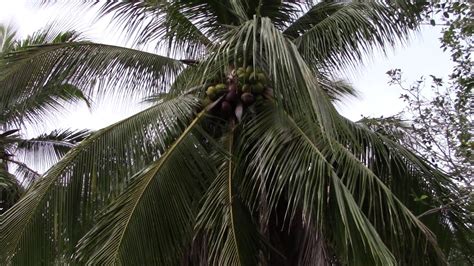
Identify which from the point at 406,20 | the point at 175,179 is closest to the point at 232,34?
the point at 175,179

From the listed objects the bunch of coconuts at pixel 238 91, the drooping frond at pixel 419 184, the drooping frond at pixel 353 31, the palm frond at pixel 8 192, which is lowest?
the palm frond at pixel 8 192

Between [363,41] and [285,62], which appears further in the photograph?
[363,41]

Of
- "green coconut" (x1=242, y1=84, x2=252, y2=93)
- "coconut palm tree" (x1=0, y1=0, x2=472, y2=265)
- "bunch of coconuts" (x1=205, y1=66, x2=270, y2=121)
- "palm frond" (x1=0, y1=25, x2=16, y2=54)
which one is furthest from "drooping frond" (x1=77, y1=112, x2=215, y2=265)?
"palm frond" (x1=0, y1=25, x2=16, y2=54)

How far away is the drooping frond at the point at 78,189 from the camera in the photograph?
6.00 m

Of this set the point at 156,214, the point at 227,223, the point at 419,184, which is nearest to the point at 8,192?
the point at 156,214

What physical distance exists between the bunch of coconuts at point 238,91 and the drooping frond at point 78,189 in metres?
0.57

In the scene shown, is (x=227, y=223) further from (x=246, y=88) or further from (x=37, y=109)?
(x=37, y=109)

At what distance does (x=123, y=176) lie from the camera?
6.13 metres

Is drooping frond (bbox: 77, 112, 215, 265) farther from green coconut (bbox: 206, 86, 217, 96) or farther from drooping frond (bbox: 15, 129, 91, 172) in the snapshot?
drooping frond (bbox: 15, 129, 91, 172)

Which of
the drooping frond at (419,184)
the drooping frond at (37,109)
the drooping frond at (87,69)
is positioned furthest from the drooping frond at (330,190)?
the drooping frond at (37,109)

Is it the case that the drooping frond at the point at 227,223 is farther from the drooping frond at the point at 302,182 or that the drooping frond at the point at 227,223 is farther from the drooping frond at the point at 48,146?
the drooping frond at the point at 48,146

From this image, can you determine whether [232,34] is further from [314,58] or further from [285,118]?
[314,58]

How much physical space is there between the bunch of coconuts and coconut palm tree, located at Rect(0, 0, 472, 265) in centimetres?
1

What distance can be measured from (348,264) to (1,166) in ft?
21.7
